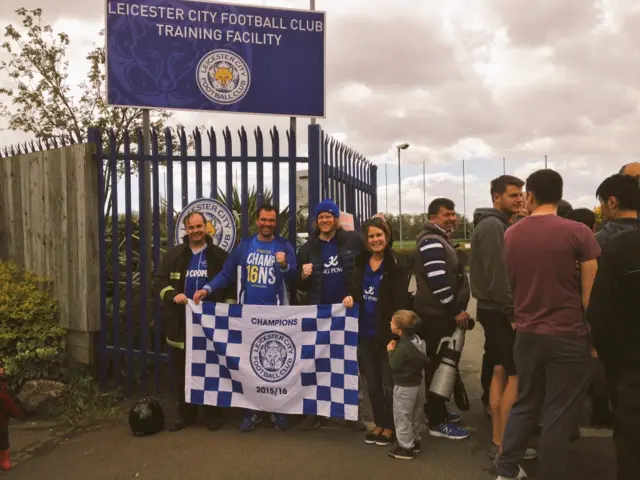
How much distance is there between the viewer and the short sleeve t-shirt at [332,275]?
14.2 ft

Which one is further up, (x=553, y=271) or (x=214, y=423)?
(x=553, y=271)

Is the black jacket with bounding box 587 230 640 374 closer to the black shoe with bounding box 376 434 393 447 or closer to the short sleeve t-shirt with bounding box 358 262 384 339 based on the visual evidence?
the short sleeve t-shirt with bounding box 358 262 384 339

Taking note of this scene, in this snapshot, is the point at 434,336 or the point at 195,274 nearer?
the point at 434,336

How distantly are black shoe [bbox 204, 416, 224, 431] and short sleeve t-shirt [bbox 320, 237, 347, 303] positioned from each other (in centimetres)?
133

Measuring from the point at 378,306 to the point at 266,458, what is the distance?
52.2 inches

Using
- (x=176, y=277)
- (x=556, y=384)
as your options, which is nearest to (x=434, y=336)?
(x=556, y=384)

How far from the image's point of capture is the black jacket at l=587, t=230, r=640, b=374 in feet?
8.31

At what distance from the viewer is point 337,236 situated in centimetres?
437

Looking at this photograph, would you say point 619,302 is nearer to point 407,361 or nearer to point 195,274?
point 407,361

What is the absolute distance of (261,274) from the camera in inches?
173

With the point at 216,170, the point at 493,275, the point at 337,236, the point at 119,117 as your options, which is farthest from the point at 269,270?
the point at 119,117

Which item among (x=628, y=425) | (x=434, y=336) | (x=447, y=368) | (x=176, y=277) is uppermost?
(x=176, y=277)

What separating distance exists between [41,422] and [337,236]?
3.04 m

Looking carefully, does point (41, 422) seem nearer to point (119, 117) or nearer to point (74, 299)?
point (74, 299)
